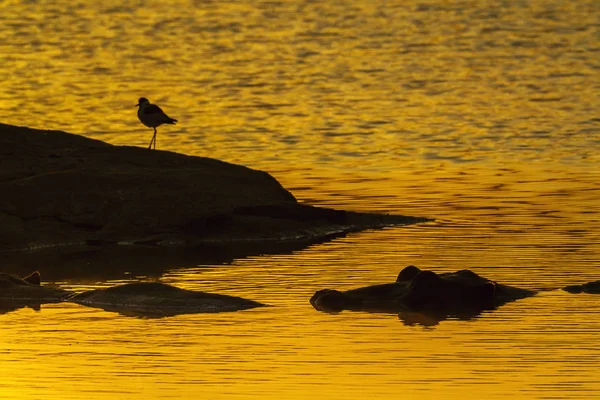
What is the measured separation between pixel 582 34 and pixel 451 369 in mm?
45383

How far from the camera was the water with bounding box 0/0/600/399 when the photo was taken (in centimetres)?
1847

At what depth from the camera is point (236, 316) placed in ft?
69.2

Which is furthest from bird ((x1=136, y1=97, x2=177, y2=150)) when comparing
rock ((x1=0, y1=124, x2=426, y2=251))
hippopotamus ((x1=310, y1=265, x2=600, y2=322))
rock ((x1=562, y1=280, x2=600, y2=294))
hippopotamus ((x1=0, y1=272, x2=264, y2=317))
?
rock ((x1=562, y1=280, x2=600, y2=294))

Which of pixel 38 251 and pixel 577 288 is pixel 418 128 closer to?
pixel 38 251

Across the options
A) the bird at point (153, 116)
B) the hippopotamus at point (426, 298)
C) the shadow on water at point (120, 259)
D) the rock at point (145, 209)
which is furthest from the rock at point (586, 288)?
the bird at point (153, 116)

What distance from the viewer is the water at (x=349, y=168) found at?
18.5 metres

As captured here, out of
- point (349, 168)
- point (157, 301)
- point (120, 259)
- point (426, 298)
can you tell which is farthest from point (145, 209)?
point (349, 168)

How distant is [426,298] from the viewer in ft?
70.4

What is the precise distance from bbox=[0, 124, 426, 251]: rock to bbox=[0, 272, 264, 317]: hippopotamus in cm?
416

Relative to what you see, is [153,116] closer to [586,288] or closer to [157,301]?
[157,301]

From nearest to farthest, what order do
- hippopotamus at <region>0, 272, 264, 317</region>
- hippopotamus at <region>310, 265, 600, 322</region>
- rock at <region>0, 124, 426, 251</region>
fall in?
hippopotamus at <region>310, 265, 600, 322</region>
hippopotamus at <region>0, 272, 264, 317</region>
rock at <region>0, 124, 426, 251</region>

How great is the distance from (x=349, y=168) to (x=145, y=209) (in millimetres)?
7687

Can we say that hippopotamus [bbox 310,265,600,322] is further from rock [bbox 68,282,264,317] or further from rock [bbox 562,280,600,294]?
rock [bbox 68,282,264,317]

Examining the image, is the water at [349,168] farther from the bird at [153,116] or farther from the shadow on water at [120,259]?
the bird at [153,116]
